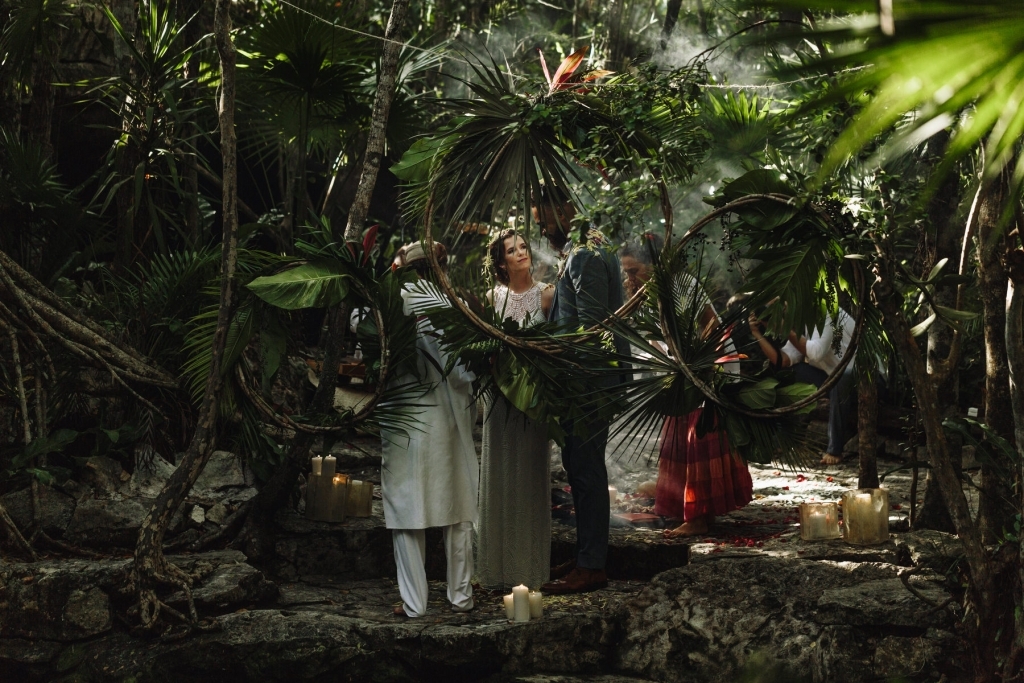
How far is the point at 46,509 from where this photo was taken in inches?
188

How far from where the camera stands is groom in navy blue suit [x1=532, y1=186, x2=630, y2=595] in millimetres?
4637

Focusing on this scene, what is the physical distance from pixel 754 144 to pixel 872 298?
435 centimetres

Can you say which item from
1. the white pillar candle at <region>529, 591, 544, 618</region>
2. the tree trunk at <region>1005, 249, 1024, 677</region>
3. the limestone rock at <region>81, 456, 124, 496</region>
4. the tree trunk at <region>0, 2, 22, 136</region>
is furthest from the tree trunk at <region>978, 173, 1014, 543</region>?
the tree trunk at <region>0, 2, 22, 136</region>

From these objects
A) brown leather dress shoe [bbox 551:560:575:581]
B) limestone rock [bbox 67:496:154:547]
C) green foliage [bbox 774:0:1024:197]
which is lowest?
brown leather dress shoe [bbox 551:560:575:581]

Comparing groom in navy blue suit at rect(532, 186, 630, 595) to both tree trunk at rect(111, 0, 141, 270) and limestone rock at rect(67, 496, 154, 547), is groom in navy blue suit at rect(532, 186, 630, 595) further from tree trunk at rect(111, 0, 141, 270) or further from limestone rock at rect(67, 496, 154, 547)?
tree trunk at rect(111, 0, 141, 270)

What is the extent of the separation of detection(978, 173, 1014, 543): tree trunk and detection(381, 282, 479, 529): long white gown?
211cm

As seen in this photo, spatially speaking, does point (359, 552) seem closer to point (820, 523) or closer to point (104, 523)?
point (104, 523)

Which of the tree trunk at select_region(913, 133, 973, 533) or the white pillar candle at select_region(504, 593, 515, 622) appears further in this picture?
the tree trunk at select_region(913, 133, 973, 533)

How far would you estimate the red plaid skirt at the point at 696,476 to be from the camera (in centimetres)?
550

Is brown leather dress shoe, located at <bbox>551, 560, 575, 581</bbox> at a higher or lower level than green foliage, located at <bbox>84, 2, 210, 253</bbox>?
lower

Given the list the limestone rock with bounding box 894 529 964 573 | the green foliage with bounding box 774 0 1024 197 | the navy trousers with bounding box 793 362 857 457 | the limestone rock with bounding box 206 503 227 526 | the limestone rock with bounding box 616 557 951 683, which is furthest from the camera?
the navy trousers with bounding box 793 362 857 457

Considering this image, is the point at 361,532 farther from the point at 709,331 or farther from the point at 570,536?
the point at 709,331

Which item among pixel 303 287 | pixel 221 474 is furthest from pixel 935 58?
pixel 221 474

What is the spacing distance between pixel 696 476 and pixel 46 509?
10.8 feet
